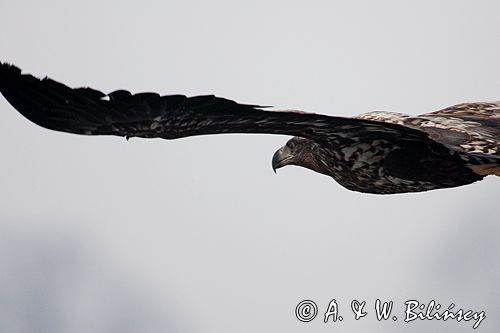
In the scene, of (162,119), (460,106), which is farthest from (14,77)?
(460,106)

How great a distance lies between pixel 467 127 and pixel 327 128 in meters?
1.49

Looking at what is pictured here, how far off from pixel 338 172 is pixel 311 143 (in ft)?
1.71

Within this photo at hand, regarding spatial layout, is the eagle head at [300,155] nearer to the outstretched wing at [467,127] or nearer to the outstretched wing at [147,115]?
the outstretched wing at [467,127]

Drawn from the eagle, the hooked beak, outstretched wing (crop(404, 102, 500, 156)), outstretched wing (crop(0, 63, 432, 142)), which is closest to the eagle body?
the eagle

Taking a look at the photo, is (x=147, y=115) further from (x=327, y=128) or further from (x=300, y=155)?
(x=300, y=155)

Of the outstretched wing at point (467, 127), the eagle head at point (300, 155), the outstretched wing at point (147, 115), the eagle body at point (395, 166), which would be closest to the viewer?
the outstretched wing at point (147, 115)

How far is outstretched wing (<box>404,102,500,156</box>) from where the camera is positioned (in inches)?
498

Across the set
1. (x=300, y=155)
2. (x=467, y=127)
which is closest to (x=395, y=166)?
(x=467, y=127)

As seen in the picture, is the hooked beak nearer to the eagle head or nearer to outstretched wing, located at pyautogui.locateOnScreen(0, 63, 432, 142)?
the eagle head

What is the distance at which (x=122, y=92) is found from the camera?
38.0 ft

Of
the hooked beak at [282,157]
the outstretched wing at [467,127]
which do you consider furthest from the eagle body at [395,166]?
the hooked beak at [282,157]

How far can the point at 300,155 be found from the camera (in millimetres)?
14477

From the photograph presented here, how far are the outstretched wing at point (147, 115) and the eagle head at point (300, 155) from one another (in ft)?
4.69

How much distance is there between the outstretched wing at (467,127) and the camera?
12.6 m
